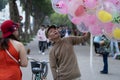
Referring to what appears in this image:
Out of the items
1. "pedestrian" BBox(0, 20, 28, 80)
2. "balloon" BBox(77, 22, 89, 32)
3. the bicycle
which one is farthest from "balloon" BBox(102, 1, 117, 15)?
the bicycle

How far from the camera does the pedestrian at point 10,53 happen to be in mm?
5109

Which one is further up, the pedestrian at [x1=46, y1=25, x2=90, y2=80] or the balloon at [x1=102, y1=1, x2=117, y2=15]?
the balloon at [x1=102, y1=1, x2=117, y2=15]

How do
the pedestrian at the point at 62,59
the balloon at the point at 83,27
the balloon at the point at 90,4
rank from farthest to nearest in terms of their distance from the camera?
the balloon at the point at 83,27 → the balloon at the point at 90,4 → the pedestrian at the point at 62,59

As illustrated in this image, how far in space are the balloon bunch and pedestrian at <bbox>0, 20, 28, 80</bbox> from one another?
1055mm

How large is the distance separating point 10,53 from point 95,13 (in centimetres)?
152

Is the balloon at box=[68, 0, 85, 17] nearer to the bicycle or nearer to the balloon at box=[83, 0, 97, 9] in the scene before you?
the balloon at box=[83, 0, 97, 9]

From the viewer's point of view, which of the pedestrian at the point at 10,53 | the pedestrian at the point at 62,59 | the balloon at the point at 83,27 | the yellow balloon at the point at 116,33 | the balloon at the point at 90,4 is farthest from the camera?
the balloon at the point at 83,27

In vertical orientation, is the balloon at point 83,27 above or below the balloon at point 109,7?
below

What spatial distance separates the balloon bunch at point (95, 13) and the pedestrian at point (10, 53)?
1055 mm

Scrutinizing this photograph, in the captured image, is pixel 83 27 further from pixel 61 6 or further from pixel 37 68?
pixel 37 68

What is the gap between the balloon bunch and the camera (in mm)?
5867

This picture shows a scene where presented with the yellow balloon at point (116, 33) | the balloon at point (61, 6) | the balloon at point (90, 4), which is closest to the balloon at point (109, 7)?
the balloon at point (90, 4)

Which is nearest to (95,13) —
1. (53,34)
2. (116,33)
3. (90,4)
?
(90,4)

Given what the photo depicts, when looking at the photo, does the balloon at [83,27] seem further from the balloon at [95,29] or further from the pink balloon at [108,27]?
the pink balloon at [108,27]
